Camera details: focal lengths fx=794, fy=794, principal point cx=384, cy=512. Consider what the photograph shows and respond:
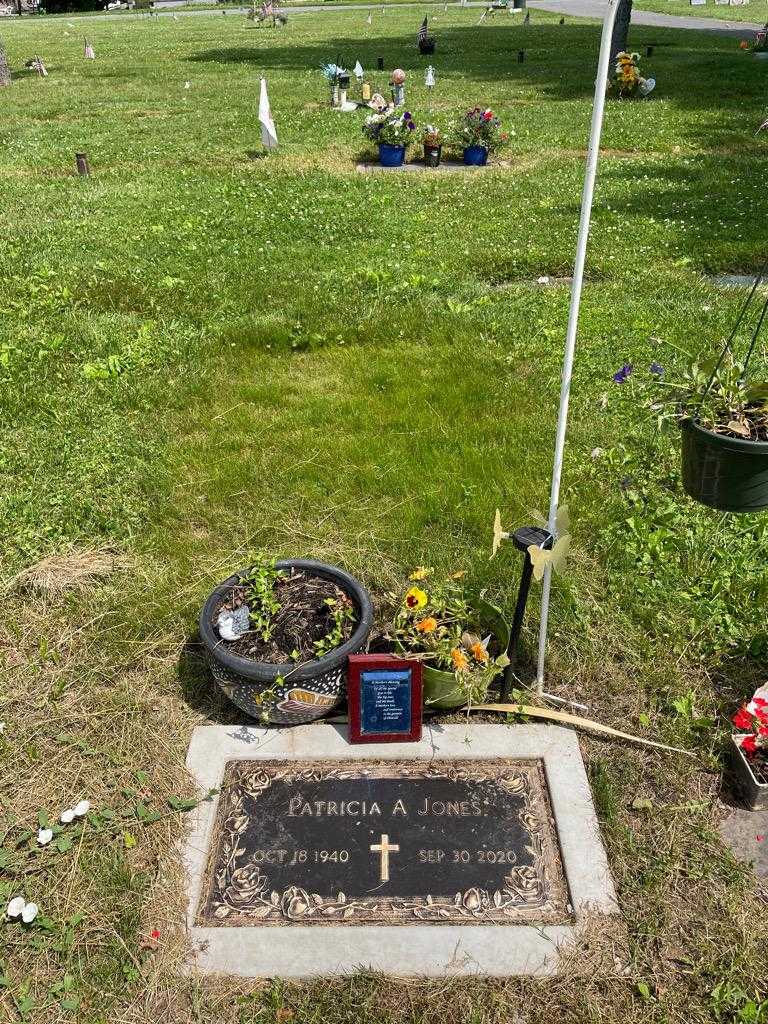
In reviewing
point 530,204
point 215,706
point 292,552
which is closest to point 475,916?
point 215,706

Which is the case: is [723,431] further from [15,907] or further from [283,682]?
[15,907]

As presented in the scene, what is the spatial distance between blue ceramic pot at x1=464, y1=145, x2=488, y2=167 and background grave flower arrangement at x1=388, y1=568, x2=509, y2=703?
9873 mm

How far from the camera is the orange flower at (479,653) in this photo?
3.15m

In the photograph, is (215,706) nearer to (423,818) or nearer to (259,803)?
(259,803)

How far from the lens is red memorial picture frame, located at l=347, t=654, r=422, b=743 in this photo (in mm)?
2955

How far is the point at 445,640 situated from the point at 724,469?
1.21 metres

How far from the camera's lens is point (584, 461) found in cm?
464

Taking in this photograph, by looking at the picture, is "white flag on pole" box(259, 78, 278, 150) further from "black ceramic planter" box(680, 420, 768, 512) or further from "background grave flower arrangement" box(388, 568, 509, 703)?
"black ceramic planter" box(680, 420, 768, 512)

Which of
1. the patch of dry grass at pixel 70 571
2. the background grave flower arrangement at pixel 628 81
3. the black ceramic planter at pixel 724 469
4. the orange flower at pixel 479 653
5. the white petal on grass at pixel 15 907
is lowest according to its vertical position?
the white petal on grass at pixel 15 907

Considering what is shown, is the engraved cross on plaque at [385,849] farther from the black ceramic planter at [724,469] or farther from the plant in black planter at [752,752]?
the black ceramic planter at [724,469]

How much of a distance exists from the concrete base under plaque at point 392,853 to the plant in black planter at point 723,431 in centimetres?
110

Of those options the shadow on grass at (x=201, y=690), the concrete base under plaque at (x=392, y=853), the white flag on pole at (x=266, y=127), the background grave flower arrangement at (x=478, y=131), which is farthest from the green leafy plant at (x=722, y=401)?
the white flag on pole at (x=266, y=127)

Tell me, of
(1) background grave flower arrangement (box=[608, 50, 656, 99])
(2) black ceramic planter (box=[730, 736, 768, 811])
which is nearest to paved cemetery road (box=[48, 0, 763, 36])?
(1) background grave flower arrangement (box=[608, 50, 656, 99])

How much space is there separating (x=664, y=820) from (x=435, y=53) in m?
26.9
